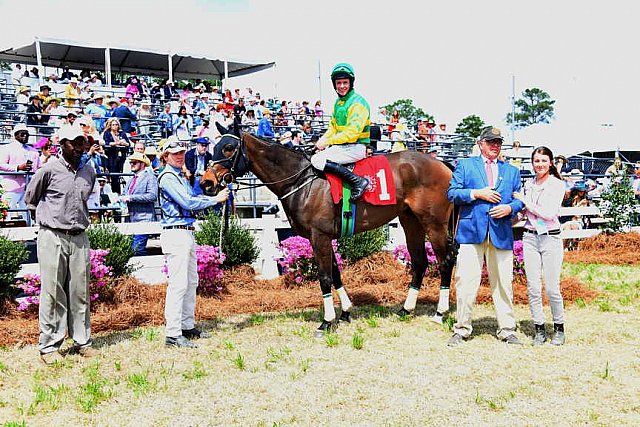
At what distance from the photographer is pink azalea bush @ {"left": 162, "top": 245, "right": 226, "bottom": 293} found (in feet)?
26.9

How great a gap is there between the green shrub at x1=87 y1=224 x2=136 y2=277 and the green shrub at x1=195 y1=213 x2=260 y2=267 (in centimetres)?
122

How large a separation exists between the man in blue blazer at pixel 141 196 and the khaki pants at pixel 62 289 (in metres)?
3.12

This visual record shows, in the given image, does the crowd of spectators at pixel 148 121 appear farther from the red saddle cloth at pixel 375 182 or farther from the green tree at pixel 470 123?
the green tree at pixel 470 123

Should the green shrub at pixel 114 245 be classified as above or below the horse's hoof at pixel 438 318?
above

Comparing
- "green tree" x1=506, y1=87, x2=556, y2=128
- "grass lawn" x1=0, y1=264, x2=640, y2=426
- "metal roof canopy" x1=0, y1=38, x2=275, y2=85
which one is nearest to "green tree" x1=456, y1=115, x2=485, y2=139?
"green tree" x1=506, y1=87, x2=556, y2=128

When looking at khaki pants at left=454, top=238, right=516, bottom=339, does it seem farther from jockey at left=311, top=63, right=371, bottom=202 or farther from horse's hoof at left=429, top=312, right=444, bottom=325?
jockey at left=311, top=63, right=371, bottom=202

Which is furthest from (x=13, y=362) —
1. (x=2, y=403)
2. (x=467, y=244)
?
(x=467, y=244)

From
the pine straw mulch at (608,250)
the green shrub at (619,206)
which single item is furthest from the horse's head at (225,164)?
the green shrub at (619,206)

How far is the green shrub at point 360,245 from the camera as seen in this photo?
32.0ft

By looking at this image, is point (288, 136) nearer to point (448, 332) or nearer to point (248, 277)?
point (248, 277)

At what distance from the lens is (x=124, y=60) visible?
2466cm

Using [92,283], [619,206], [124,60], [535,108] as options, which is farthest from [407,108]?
[92,283]

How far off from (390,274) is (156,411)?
551cm

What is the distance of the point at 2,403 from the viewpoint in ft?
15.5
